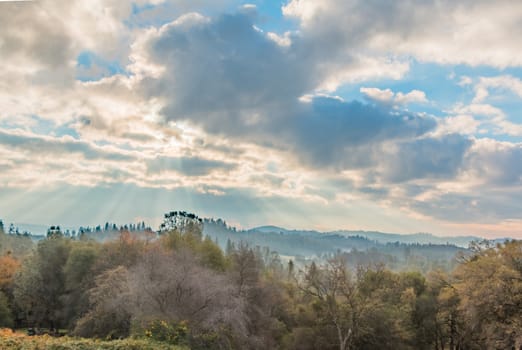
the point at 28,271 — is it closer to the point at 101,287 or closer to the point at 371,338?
the point at 101,287

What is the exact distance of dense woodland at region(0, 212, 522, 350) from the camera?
34.7ft

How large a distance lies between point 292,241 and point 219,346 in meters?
176

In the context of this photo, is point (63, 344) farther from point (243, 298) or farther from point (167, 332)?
point (243, 298)

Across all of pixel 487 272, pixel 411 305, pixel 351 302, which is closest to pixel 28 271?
pixel 351 302

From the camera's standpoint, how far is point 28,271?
64.0 feet

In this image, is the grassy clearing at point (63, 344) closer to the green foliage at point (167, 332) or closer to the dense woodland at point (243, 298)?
the green foliage at point (167, 332)

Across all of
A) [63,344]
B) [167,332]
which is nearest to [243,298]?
[167,332]

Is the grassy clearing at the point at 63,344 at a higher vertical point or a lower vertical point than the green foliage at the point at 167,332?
higher

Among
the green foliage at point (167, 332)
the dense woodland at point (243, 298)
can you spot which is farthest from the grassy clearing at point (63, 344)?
the dense woodland at point (243, 298)

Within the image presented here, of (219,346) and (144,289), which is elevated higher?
(144,289)

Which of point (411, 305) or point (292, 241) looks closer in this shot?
point (411, 305)

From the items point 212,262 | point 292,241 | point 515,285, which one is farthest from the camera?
point 292,241

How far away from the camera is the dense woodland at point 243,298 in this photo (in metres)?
10.6

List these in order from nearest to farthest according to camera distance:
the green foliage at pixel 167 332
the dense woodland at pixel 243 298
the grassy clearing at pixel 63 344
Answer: the grassy clearing at pixel 63 344 < the green foliage at pixel 167 332 < the dense woodland at pixel 243 298
